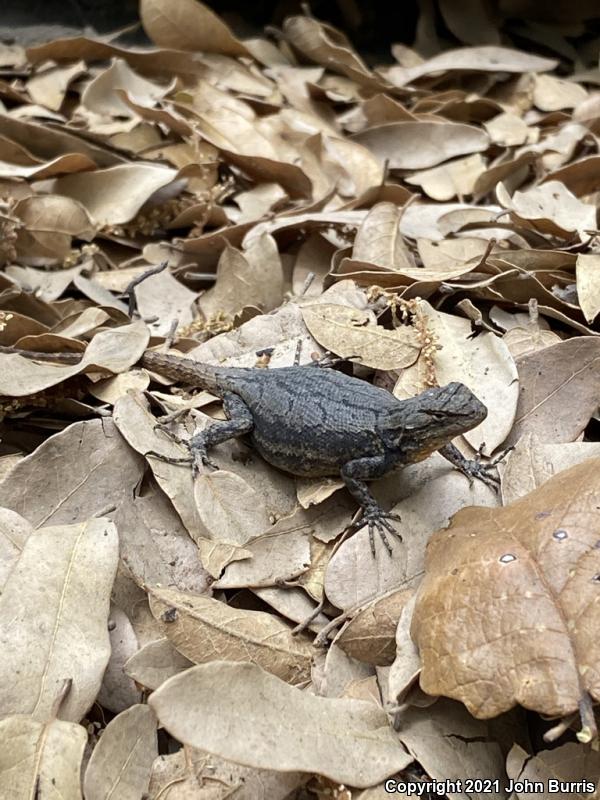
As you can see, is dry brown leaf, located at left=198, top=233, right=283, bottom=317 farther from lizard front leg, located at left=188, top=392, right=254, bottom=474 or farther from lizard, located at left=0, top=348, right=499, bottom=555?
lizard front leg, located at left=188, top=392, right=254, bottom=474

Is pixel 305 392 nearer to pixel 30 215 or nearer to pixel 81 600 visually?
pixel 81 600

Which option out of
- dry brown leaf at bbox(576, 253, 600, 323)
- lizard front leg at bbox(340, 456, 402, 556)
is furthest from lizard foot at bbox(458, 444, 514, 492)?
dry brown leaf at bbox(576, 253, 600, 323)

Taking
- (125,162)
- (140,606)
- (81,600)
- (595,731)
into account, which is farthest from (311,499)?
(125,162)

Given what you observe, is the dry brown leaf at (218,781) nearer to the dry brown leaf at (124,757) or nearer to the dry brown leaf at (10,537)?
the dry brown leaf at (124,757)

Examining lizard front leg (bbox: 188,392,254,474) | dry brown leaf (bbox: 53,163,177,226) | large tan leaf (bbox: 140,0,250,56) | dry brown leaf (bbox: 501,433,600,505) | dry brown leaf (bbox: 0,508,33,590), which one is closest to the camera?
dry brown leaf (bbox: 0,508,33,590)

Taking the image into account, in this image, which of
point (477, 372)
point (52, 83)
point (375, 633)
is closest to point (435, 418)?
point (477, 372)

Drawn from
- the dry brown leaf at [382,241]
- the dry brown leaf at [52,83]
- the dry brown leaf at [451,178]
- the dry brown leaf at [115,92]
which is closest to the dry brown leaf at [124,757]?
the dry brown leaf at [382,241]
